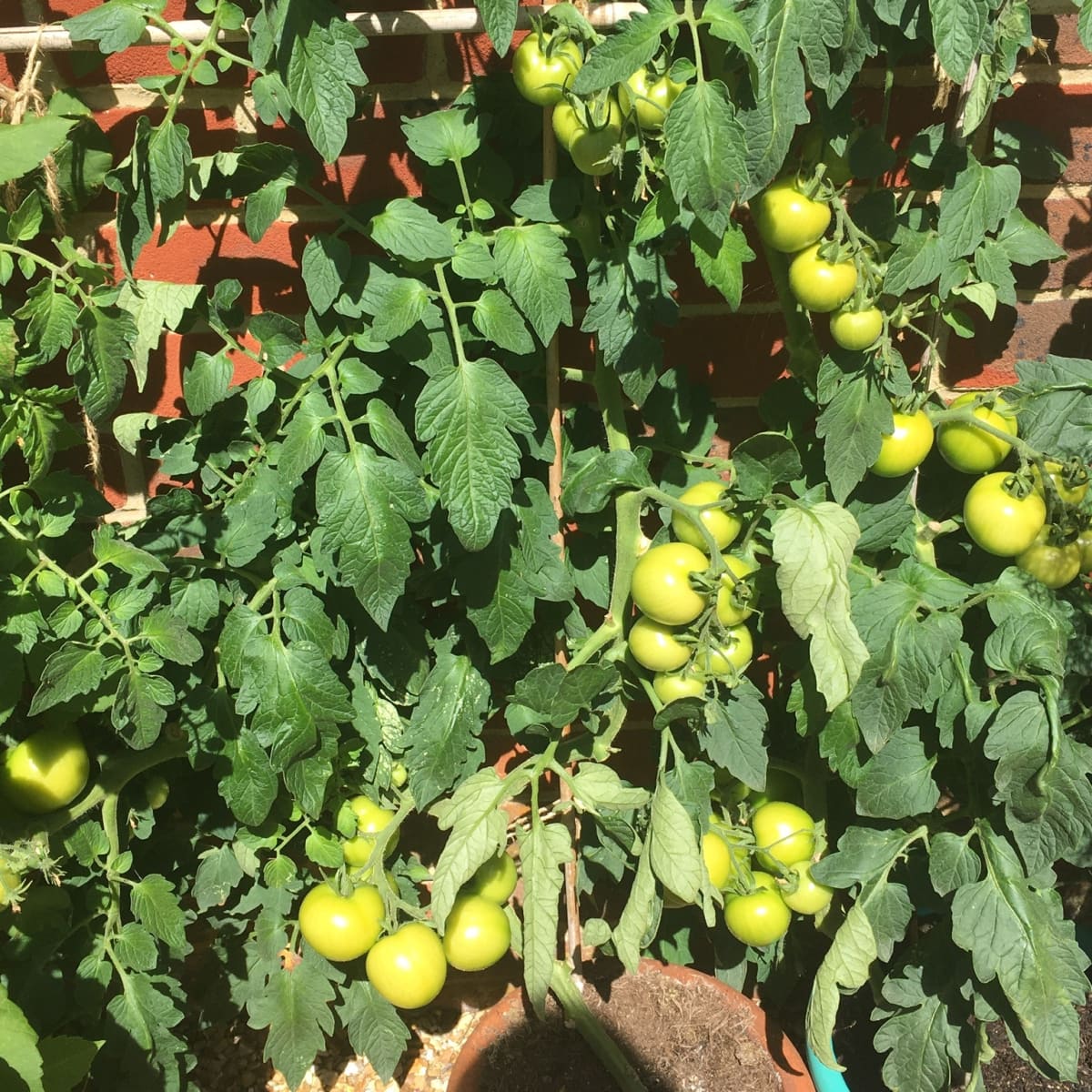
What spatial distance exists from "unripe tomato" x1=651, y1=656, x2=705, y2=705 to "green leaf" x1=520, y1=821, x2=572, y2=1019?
22cm

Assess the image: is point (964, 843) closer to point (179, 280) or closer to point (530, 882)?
point (530, 882)

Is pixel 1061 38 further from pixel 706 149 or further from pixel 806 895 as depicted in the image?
pixel 806 895

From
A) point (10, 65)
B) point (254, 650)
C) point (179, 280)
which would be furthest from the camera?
point (179, 280)

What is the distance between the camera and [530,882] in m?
1.15

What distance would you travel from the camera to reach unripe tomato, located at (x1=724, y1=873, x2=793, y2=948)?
1.22m

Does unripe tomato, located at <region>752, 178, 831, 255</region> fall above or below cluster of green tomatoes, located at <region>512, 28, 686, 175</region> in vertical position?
below

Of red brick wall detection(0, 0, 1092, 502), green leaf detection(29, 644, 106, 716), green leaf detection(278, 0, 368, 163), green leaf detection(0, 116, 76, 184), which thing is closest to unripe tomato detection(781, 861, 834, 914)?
red brick wall detection(0, 0, 1092, 502)

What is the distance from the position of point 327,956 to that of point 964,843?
2.59 feet

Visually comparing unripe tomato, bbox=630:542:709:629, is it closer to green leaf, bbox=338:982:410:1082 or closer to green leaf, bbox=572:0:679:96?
green leaf, bbox=572:0:679:96

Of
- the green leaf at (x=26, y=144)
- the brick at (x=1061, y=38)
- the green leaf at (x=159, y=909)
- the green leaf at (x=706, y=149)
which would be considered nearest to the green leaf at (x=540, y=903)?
the green leaf at (x=159, y=909)

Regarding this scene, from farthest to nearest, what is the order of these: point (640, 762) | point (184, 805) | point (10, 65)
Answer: point (640, 762) → point (184, 805) → point (10, 65)

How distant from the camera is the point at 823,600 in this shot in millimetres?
989

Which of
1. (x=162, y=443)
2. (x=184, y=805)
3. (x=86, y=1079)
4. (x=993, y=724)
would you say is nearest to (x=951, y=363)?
(x=993, y=724)

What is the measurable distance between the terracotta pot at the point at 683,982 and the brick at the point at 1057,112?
122 cm
